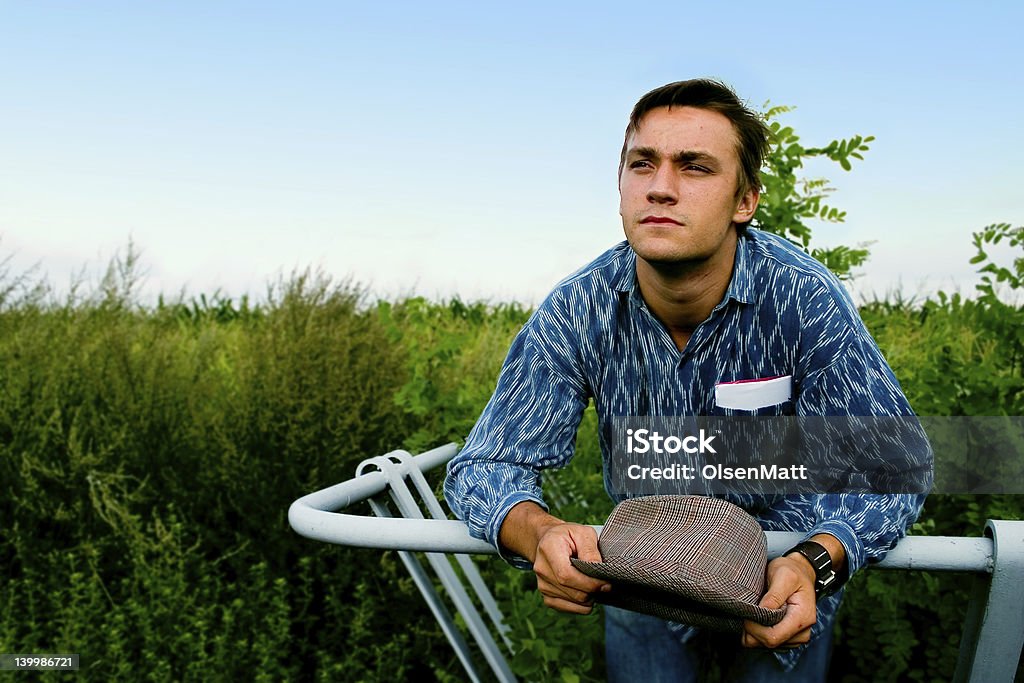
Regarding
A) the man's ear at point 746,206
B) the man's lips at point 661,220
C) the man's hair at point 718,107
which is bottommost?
the man's lips at point 661,220

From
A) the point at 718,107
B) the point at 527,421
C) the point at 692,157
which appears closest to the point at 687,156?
the point at 692,157

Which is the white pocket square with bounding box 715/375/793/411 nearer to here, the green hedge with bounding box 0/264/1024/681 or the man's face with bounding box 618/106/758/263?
the man's face with bounding box 618/106/758/263

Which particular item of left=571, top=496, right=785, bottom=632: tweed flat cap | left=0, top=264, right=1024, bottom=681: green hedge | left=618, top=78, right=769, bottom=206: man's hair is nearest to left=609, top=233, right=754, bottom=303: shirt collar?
left=618, top=78, right=769, bottom=206: man's hair

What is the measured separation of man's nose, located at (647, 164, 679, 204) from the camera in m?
1.80

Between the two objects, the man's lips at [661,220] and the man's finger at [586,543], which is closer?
the man's finger at [586,543]

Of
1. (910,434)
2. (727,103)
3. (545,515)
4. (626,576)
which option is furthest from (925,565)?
(727,103)

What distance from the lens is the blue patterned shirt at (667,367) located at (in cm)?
179

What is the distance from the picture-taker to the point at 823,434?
185 centimetres

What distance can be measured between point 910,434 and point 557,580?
0.72 m

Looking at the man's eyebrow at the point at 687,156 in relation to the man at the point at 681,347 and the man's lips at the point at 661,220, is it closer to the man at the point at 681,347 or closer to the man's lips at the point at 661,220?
the man at the point at 681,347

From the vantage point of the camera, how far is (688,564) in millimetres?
1454

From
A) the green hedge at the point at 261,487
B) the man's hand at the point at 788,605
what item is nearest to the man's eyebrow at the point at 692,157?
the man's hand at the point at 788,605

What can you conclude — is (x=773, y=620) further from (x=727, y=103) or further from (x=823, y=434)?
(x=727, y=103)

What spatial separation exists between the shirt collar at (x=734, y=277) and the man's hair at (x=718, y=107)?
0.11 metres
